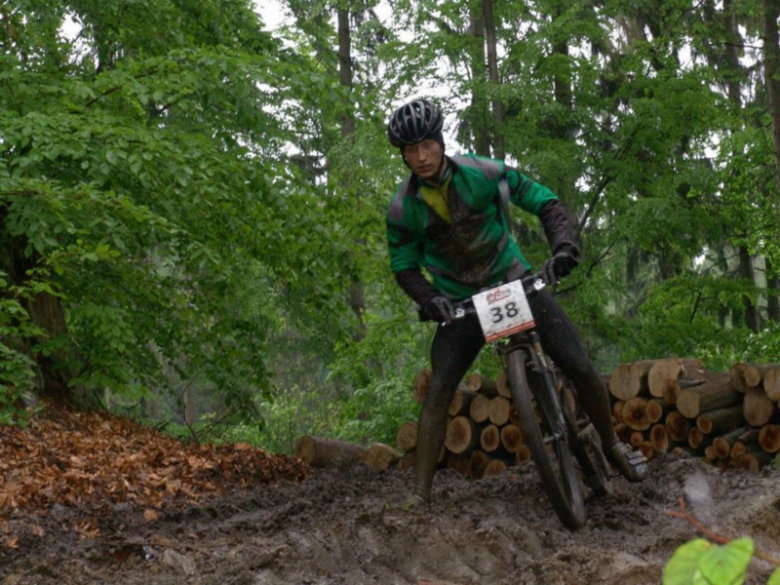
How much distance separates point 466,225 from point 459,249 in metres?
0.14

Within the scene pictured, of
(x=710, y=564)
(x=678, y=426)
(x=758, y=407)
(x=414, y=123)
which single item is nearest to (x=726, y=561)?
(x=710, y=564)

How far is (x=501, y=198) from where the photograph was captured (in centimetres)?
570

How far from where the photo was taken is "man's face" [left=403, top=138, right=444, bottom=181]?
547 cm

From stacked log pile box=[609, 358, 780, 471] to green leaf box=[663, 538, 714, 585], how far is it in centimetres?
693

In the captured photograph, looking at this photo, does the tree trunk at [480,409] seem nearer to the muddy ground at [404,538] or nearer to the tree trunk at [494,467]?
the tree trunk at [494,467]

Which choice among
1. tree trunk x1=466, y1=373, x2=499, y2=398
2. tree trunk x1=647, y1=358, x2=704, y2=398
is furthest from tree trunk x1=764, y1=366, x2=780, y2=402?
tree trunk x1=466, y1=373, x2=499, y2=398

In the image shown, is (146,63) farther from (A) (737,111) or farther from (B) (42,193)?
(A) (737,111)

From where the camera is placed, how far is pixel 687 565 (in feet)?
3.48

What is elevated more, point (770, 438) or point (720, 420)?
point (720, 420)

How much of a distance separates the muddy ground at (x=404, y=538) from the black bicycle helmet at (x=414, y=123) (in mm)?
1956

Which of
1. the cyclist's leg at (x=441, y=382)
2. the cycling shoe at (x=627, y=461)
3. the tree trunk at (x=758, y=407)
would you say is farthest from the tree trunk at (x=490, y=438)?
the cyclist's leg at (x=441, y=382)

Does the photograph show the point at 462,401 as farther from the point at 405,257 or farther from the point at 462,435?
the point at 405,257

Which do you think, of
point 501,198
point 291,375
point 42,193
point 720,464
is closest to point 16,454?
point 42,193

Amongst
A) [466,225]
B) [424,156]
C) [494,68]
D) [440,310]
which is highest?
[494,68]
